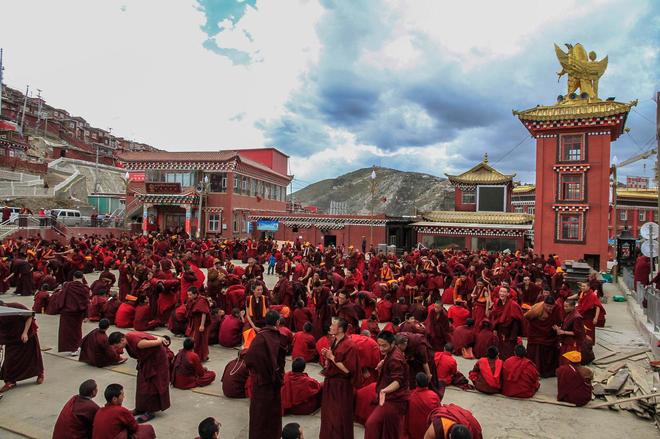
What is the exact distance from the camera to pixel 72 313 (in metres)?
8.70

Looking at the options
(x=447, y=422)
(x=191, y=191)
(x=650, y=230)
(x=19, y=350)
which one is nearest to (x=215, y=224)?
(x=191, y=191)

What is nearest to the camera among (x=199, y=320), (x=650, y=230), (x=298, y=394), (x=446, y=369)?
(x=298, y=394)

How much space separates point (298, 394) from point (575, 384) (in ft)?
14.4

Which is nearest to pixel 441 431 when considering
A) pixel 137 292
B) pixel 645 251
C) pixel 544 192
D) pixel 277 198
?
pixel 137 292

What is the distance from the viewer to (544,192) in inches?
1027

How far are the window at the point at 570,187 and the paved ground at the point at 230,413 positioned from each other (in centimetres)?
2081

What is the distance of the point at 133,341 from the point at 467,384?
5470 mm

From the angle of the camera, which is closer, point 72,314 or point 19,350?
point 19,350

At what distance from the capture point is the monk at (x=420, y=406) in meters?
5.01

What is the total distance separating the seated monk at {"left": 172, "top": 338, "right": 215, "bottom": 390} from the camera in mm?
7012

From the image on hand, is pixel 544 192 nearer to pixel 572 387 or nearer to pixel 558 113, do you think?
pixel 558 113

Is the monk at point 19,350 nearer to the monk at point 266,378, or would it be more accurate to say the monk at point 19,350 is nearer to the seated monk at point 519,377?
the monk at point 266,378

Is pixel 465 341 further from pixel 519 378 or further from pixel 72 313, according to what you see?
pixel 72 313

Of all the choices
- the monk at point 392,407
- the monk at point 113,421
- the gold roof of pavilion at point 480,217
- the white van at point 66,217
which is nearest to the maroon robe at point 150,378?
the monk at point 113,421
